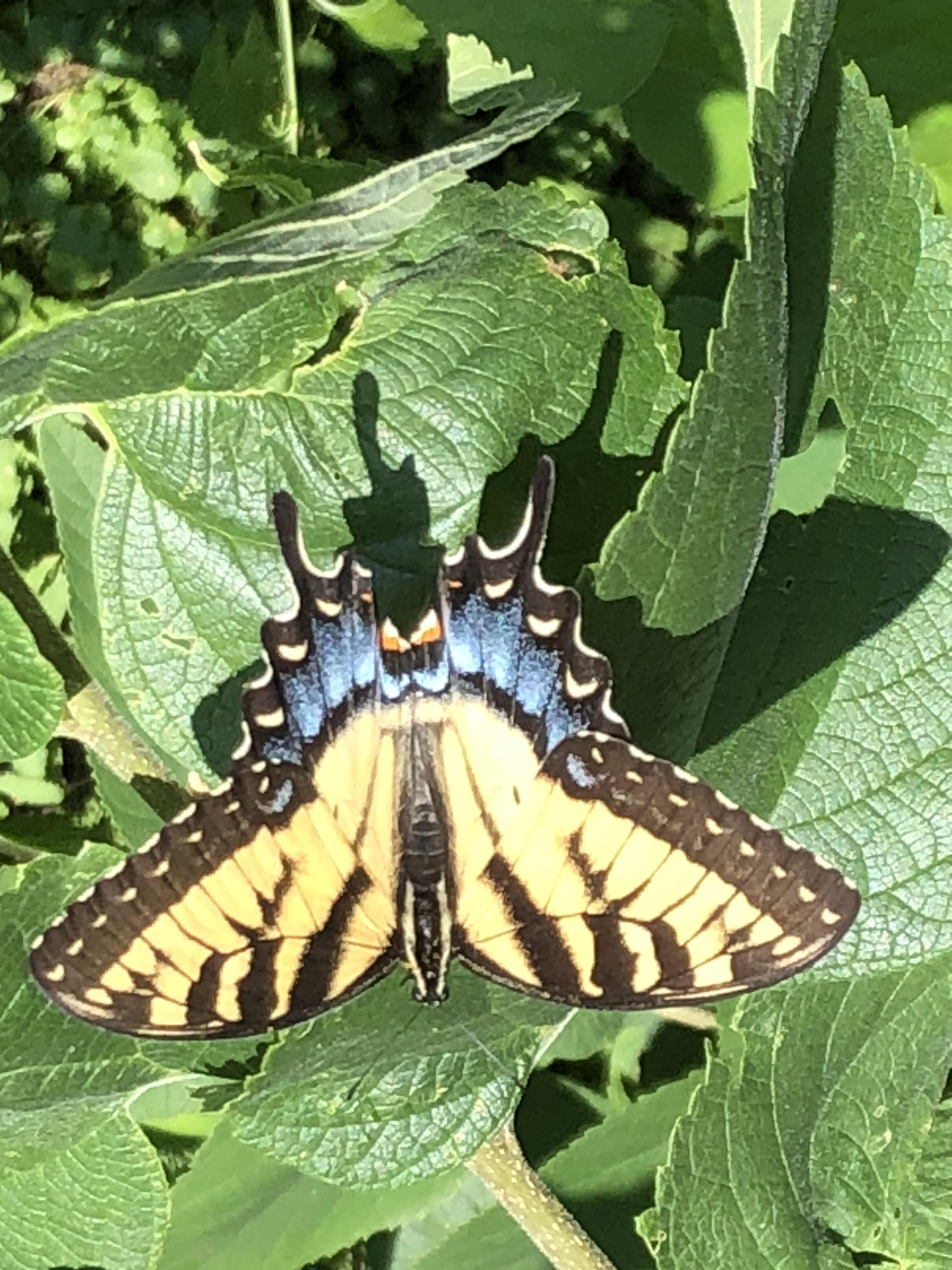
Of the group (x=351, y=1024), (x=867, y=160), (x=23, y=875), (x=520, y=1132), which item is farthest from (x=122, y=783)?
(x=867, y=160)

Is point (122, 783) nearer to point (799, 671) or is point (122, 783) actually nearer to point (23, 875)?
point (23, 875)

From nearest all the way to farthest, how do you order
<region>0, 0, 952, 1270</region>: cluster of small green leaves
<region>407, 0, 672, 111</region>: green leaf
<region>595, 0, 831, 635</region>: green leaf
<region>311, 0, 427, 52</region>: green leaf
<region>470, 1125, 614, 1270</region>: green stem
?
1. <region>595, 0, 831, 635</region>: green leaf
2. <region>0, 0, 952, 1270</region>: cluster of small green leaves
3. <region>470, 1125, 614, 1270</region>: green stem
4. <region>407, 0, 672, 111</region>: green leaf
5. <region>311, 0, 427, 52</region>: green leaf

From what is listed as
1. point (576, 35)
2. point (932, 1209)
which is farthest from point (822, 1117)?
point (576, 35)

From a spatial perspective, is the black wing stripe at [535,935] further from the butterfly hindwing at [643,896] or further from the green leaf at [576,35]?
the green leaf at [576,35]

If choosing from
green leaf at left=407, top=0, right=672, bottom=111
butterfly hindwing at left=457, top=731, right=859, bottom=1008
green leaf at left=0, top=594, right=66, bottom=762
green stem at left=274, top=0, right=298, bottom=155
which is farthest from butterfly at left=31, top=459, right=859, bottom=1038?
green stem at left=274, top=0, right=298, bottom=155

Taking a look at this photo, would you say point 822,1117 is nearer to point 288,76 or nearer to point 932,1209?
point 932,1209

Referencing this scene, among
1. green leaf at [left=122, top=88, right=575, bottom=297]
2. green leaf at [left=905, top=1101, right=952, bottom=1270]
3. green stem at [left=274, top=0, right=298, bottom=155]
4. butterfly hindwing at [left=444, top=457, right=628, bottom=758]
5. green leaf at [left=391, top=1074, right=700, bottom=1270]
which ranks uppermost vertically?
green leaf at [left=122, top=88, right=575, bottom=297]

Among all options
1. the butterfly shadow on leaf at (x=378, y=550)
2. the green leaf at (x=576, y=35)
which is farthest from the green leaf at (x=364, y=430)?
the green leaf at (x=576, y=35)

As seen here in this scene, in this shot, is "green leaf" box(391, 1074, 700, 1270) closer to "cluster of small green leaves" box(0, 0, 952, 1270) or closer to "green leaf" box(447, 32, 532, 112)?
"cluster of small green leaves" box(0, 0, 952, 1270)
